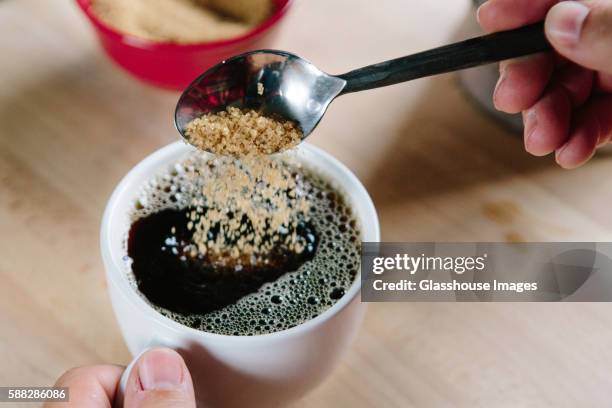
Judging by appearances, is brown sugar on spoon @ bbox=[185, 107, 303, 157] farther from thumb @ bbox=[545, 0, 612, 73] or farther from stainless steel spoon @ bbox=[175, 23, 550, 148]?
thumb @ bbox=[545, 0, 612, 73]

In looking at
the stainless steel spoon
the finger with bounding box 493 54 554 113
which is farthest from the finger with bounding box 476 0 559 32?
the stainless steel spoon

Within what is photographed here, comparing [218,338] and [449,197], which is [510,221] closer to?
[449,197]

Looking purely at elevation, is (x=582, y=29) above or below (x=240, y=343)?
above

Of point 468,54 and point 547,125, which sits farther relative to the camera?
point 547,125

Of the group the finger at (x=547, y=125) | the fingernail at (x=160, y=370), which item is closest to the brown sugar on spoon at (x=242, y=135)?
the fingernail at (x=160, y=370)

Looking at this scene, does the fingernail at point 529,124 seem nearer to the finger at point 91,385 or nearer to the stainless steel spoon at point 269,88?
the stainless steel spoon at point 269,88

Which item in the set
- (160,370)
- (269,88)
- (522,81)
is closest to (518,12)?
(522,81)

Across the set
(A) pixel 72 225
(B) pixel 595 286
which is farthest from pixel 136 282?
(B) pixel 595 286

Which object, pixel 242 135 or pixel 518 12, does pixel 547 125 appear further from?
pixel 242 135
